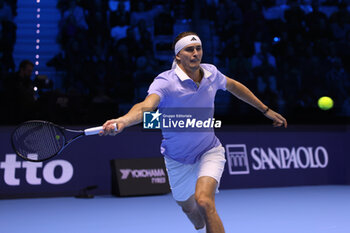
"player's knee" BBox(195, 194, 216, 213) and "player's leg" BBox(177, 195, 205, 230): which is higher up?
"player's knee" BBox(195, 194, 216, 213)

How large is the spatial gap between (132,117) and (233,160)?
603cm

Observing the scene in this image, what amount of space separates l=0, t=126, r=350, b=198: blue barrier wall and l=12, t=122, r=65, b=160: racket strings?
4.11 m

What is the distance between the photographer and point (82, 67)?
32.9ft

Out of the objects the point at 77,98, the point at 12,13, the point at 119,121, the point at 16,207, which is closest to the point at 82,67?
the point at 77,98

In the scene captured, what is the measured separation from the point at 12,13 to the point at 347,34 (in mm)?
7641

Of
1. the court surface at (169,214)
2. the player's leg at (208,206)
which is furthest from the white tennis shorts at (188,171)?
the court surface at (169,214)

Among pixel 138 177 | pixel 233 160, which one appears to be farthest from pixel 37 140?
pixel 233 160

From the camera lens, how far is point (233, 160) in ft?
31.0

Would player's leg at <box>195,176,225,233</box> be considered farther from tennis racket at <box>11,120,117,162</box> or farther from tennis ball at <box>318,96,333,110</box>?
tennis ball at <box>318,96,333,110</box>

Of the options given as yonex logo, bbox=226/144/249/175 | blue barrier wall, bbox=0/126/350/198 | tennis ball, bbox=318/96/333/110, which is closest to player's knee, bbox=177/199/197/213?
blue barrier wall, bbox=0/126/350/198

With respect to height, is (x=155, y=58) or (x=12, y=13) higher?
(x=12, y=13)

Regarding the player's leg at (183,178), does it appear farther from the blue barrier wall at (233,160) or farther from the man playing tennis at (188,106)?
the blue barrier wall at (233,160)

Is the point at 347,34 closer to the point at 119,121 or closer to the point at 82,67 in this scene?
the point at 82,67

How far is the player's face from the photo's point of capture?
432cm
